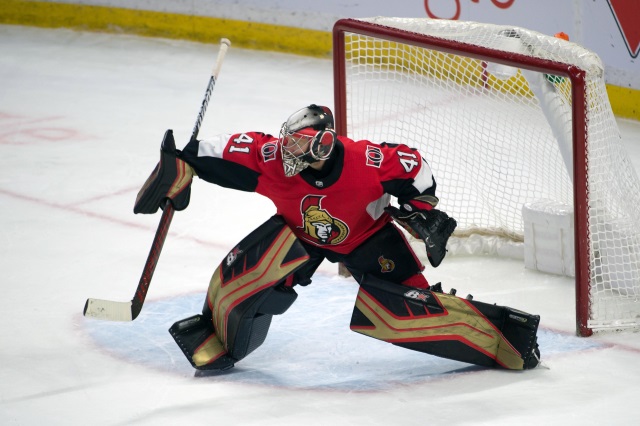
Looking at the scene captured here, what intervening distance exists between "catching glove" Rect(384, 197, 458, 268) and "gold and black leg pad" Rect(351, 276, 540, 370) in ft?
0.45

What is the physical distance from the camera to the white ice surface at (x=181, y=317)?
10.4 feet

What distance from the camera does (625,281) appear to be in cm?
386

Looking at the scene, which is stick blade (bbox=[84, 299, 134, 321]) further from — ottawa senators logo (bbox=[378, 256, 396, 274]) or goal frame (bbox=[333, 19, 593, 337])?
goal frame (bbox=[333, 19, 593, 337])

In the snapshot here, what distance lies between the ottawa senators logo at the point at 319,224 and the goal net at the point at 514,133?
2.45 feet

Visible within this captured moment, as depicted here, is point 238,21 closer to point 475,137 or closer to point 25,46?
point 25,46

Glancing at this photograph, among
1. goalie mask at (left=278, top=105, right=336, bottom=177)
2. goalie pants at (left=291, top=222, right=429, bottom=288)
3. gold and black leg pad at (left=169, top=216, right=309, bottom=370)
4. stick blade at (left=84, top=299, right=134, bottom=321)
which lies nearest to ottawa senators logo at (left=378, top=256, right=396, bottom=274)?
goalie pants at (left=291, top=222, right=429, bottom=288)

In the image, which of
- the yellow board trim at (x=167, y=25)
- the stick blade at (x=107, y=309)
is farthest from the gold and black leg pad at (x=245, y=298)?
the yellow board trim at (x=167, y=25)

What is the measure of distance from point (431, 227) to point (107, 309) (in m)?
1.05

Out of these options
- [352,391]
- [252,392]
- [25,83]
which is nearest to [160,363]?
[252,392]

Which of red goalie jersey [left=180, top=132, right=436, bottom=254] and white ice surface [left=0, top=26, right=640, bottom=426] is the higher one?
red goalie jersey [left=180, top=132, right=436, bottom=254]

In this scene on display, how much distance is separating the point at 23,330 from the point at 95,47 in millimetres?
4230

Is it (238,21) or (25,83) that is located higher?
(238,21)

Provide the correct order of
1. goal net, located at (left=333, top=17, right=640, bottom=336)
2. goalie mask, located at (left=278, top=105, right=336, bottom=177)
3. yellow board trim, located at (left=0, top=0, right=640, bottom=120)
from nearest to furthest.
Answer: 1. goalie mask, located at (left=278, top=105, right=336, bottom=177)
2. goal net, located at (left=333, top=17, right=640, bottom=336)
3. yellow board trim, located at (left=0, top=0, right=640, bottom=120)

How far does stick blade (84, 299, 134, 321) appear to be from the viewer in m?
3.58
